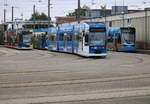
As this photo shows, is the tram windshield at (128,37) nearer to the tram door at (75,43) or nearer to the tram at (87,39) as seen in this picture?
the tram at (87,39)

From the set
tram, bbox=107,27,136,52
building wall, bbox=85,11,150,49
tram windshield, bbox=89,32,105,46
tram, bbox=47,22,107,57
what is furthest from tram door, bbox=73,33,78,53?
building wall, bbox=85,11,150,49

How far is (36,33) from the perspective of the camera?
61.3 metres

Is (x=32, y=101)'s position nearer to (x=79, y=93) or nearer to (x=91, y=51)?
(x=79, y=93)

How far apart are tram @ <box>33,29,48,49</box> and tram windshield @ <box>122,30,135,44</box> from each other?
12138 mm

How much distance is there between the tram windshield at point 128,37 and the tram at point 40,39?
39.8ft

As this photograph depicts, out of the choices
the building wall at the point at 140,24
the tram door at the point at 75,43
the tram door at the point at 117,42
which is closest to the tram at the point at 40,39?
the tram door at the point at 117,42

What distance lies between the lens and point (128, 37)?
1950 inches

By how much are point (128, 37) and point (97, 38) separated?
56.3 ft

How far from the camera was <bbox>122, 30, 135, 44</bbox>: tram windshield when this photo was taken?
49469 mm

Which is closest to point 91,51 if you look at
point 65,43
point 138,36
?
point 65,43

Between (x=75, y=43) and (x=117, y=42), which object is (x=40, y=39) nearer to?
(x=117, y=42)

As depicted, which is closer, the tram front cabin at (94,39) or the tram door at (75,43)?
the tram front cabin at (94,39)

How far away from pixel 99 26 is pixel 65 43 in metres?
9.56

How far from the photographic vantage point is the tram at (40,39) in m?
56.9
